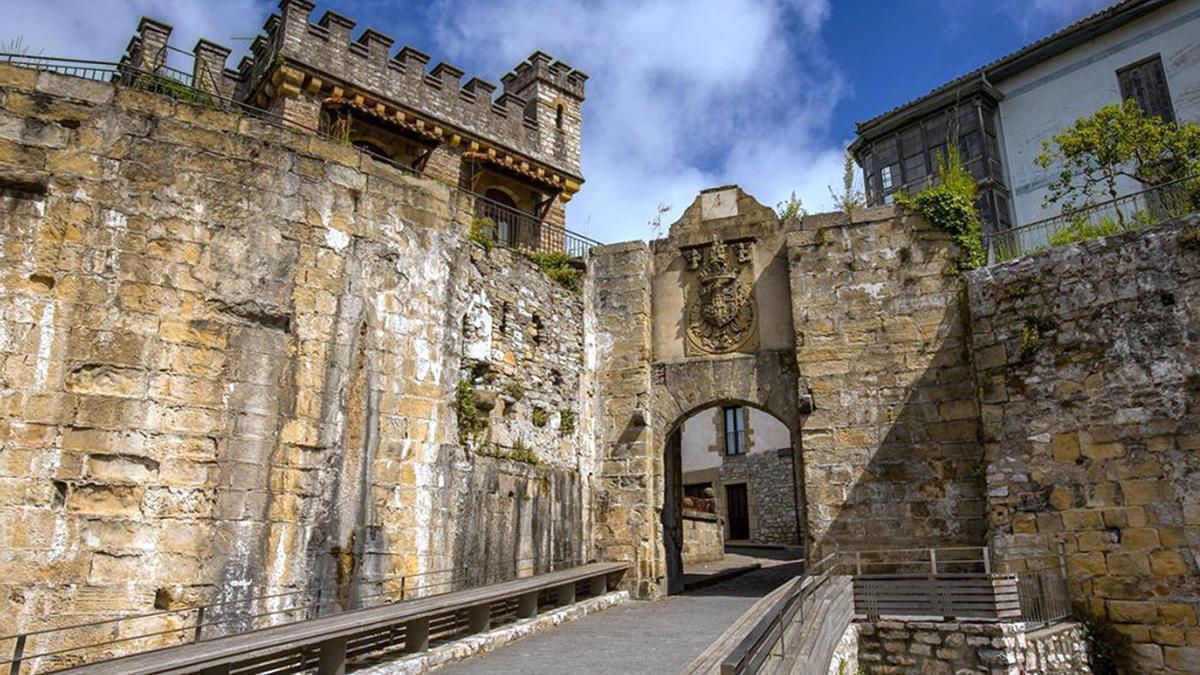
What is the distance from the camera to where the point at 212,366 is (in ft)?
24.4

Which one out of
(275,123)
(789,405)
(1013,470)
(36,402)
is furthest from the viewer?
(789,405)

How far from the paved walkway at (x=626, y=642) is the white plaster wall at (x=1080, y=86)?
14.6 meters

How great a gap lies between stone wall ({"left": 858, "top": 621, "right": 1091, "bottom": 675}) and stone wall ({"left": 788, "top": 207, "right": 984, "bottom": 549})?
1.97 m

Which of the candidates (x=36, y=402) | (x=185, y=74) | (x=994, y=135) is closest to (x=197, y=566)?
(x=36, y=402)

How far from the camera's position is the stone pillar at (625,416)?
11719 millimetres

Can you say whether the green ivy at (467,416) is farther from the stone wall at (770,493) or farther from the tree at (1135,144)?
the stone wall at (770,493)

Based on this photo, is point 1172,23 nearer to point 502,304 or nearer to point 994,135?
point 994,135

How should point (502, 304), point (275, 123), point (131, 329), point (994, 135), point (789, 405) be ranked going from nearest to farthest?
point (131, 329) → point (275, 123) → point (502, 304) → point (789, 405) → point (994, 135)

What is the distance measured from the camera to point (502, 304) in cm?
1081

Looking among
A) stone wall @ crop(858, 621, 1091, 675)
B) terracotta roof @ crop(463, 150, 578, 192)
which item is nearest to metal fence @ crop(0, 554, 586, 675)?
stone wall @ crop(858, 621, 1091, 675)

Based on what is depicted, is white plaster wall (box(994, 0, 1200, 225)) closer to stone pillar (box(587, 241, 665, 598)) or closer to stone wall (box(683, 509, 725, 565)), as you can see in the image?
stone wall (box(683, 509, 725, 565))

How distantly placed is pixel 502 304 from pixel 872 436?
16.9ft

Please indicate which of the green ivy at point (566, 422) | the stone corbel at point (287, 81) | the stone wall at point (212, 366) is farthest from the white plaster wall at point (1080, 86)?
the stone wall at point (212, 366)

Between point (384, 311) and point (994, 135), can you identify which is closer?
point (384, 311)
